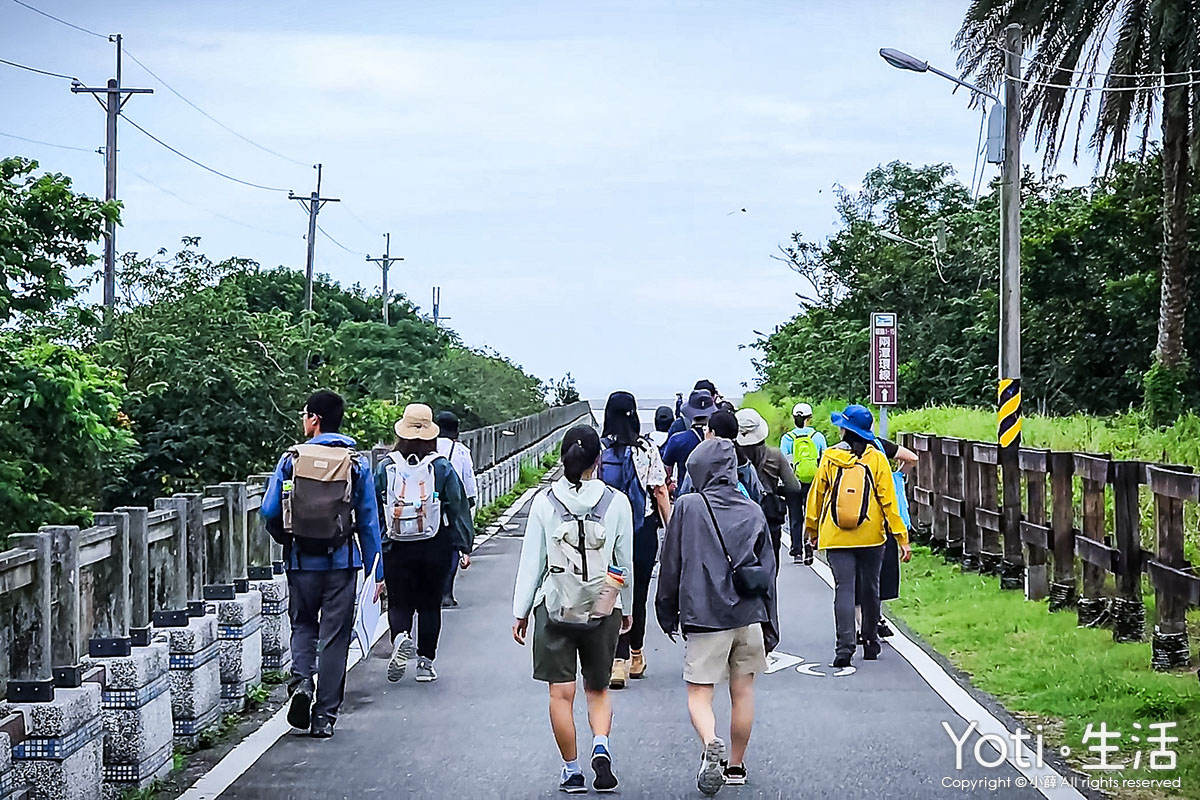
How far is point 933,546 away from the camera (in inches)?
727

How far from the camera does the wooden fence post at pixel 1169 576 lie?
33.0 feet

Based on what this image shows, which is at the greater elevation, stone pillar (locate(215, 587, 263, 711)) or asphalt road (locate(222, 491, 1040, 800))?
stone pillar (locate(215, 587, 263, 711))

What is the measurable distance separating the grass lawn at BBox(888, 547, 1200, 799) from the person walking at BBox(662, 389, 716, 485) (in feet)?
8.12

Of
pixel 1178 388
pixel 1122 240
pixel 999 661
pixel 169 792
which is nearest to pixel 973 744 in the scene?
pixel 999 661

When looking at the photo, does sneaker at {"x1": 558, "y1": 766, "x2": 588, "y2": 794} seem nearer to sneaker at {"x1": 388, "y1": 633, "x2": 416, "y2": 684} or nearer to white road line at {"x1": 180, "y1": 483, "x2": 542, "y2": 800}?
white road line at {"x1": 180, "y1": 483, "x2": 542, "y2": 800}

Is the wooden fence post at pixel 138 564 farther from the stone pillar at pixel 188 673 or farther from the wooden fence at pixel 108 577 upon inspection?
the stone pillar at pixel 188 673

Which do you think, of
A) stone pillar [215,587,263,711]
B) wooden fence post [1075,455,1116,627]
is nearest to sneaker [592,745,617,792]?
stone pillar [215,587,263,711]

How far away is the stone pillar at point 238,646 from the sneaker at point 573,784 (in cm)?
276

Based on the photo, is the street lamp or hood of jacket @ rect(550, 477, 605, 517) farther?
the street lamp

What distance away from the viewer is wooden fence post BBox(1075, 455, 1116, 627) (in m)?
11.9

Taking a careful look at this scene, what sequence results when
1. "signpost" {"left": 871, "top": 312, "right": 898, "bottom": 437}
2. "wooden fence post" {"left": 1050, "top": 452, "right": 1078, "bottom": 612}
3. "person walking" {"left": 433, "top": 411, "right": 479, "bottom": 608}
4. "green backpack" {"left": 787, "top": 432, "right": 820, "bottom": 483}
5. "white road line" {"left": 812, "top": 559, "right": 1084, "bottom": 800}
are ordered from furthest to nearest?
1. "signpost" {"left": 871, "top": 312, "right": 898, "bottom": 437}
2. "green backpack" {"left": 787, "top": 432, "right": 820, "bottom": 483}
3. "person walking" {"left": 433, "top": 411, "right": 479, "bottom": 608}
4. "wooden fence post" {"left": 1050, "top": 452, "right": 1078, "bottom": 612}
5. "white road line" {"left": 812, "top": 559, "right": 1084, "bottom": 800}

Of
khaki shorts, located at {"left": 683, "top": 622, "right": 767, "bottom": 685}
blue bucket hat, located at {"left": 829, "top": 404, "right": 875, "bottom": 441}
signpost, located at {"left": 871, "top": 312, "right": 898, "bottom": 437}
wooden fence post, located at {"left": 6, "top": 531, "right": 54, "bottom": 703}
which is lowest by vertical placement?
khaki shorts, located at {"left": 683, "top": 622, "right": 767, "bottom": 685}

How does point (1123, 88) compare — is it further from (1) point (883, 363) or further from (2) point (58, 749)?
(2) point (58, 749)

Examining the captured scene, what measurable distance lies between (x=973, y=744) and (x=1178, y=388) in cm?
2033
